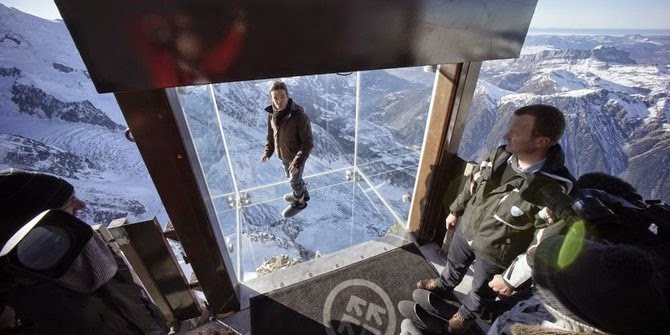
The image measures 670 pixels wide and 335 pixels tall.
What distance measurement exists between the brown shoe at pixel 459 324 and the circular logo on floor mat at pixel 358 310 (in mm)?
661

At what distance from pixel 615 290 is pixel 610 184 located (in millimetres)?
1009

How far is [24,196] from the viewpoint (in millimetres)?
1565

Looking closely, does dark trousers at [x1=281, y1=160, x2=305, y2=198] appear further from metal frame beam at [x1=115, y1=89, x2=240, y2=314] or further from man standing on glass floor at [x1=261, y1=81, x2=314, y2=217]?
metal frame beam at [x1=115, y1=89, x2=240, y2=314]

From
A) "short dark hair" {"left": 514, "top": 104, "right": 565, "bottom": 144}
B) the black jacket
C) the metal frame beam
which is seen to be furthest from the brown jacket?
"short dark hair" {"left": 514, "top": 104, "right": 565, "bottom": 144}

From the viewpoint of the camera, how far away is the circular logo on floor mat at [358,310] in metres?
3.10

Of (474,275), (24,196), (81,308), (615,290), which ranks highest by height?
(615,290)

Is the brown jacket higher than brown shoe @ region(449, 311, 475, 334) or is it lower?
higher

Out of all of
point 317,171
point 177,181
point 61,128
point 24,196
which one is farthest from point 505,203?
point 61,128

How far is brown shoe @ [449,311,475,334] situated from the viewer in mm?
2834

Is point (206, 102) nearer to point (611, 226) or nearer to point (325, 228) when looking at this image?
point (611, 226)

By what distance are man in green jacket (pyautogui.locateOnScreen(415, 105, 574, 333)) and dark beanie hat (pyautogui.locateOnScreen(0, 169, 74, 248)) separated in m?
3.23

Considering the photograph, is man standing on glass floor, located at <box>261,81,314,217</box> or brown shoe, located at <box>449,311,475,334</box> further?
man standing on glass floor, located at <box>261,81,314,217</box>

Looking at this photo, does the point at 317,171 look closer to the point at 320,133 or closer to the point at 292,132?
the point at 292,132

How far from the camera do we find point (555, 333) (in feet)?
3.67
